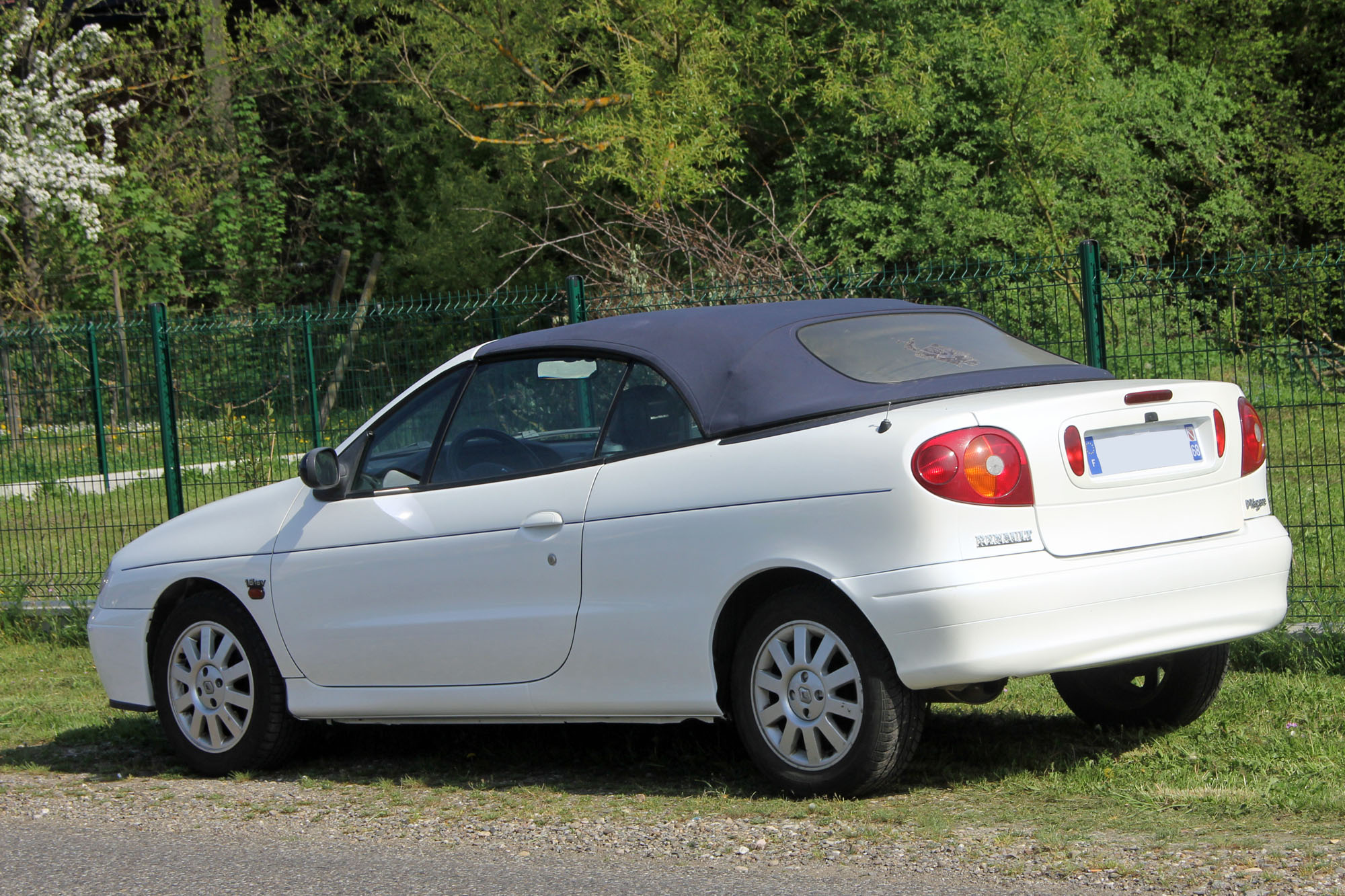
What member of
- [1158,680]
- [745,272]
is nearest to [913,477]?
[1158,680]

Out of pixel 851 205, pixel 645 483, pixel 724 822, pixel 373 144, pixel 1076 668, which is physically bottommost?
pixel 724 822

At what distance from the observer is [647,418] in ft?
17.1

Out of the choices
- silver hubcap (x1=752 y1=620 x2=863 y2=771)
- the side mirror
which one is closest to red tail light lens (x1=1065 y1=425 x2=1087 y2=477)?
silver hubcap (x1=752 y1=620 x2=863 y2=771)

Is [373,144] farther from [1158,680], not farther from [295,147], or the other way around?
[1158,680]

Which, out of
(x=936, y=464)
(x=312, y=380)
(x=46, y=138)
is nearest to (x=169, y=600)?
(x=312, y=380)

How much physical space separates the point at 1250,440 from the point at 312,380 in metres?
6.16

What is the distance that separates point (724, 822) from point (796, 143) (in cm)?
1688

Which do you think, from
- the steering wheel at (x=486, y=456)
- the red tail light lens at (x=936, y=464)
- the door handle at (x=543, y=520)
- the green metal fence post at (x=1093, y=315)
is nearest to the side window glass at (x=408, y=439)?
the steering wheel at (x=486, y=456)

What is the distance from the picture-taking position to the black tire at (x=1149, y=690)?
5527mm

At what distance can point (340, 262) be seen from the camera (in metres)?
26.0

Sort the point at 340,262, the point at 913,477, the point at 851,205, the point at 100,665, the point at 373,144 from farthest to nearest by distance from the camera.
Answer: the point at 373,144 < the point at 340,262 < the point at 851,205 < the point at 100,665 < the point at 913,477

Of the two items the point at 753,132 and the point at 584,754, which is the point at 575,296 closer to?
the point at 584,754

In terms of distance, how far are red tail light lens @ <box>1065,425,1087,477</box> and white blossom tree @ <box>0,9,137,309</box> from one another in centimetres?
2102

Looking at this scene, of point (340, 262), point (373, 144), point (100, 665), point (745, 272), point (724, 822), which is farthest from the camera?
point (373, 144)
